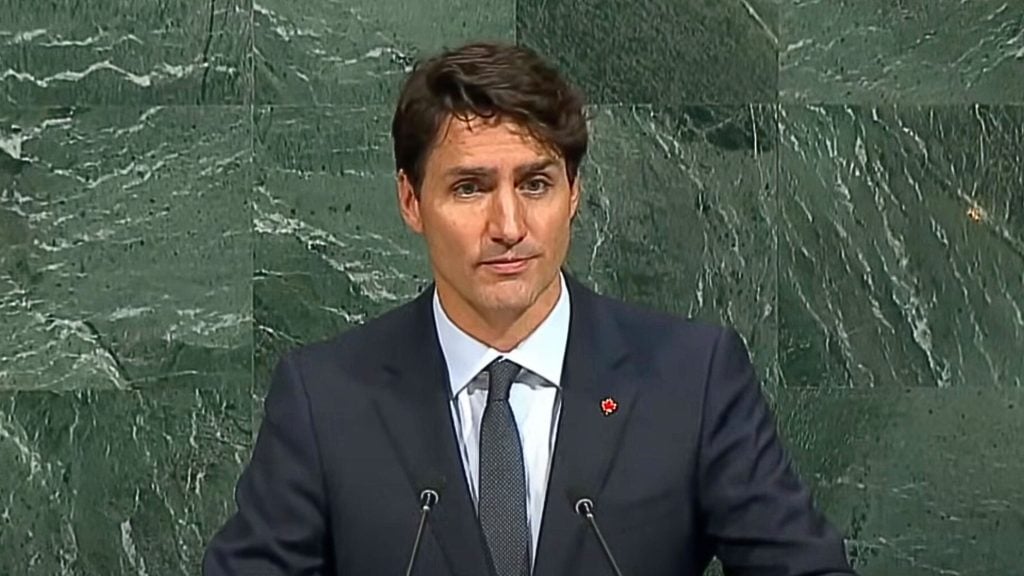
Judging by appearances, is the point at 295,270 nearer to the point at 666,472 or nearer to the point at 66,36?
the point at 66,36

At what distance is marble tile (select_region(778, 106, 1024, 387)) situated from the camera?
2840 millimetres

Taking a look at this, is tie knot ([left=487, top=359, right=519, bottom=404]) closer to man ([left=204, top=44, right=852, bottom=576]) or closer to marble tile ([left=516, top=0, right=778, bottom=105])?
man ([left=204, top=44, right=852, bottom=576])

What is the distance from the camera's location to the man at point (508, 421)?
1.85m

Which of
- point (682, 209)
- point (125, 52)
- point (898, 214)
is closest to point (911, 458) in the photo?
point (898, 214)

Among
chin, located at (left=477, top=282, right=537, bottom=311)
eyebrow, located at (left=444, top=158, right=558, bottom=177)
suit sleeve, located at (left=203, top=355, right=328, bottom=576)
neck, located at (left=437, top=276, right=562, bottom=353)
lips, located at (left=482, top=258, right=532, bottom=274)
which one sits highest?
eyebrow, located at (left=444, top=158, right=558, bottom=177)

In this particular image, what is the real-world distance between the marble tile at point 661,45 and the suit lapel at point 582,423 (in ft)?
2.83

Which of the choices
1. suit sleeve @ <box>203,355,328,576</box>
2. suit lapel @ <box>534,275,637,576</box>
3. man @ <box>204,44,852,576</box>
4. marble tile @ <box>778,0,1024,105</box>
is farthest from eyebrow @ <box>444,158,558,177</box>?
marble tile @ <box>778,0,1024,105</box>

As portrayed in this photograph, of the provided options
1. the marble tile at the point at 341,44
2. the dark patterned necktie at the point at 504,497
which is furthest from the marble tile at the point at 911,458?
the dark patterned necktie at the point at 504,497

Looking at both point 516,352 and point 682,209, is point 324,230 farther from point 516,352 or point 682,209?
point 516,352

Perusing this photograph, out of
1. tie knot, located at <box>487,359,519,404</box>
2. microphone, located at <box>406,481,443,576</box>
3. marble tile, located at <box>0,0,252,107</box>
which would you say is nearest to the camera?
microphone, located at <box>406,481,443,576</box>

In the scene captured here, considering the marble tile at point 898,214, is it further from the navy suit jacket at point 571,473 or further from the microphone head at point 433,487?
the microphone head at point 433,487

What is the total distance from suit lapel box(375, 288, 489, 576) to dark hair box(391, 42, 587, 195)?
210 mm

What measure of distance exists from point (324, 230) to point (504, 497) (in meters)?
1.05

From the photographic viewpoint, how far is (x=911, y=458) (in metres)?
2.89
